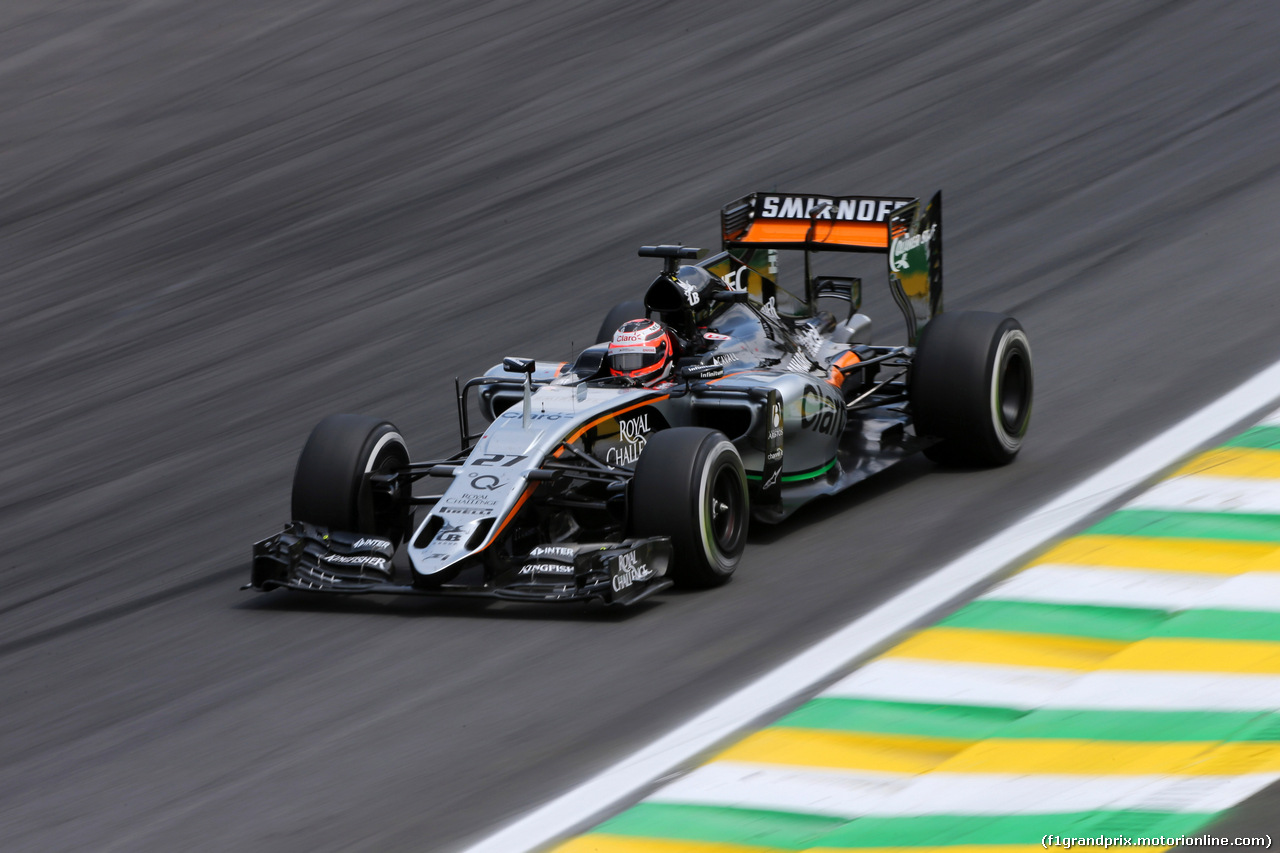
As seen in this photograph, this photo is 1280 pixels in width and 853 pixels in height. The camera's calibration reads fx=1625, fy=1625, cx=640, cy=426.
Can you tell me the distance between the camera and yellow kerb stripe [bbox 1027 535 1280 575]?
7574mm

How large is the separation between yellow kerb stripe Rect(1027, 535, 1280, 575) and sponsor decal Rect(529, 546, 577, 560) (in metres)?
2.27

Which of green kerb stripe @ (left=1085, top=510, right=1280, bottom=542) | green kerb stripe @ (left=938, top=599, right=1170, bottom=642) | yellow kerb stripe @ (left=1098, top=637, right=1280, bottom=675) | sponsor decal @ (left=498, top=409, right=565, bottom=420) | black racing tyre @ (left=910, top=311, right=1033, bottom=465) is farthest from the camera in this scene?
black racing tyre @ (left=910, top=311, right=1033, bottom=465)

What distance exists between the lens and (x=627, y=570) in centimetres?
763

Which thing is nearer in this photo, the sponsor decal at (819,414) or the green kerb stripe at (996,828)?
the green kerb stripe at (996,828)

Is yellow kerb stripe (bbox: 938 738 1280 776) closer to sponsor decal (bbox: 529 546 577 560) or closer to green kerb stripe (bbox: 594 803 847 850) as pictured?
green kerb stripe (bbox: 594 803 847 850)

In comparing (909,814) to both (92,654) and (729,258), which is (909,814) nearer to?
(92,654)

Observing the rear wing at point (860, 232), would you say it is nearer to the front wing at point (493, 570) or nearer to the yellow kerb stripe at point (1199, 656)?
the front wing at point (493, 570)

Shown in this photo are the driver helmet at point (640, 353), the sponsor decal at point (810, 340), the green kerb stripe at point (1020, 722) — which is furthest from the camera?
the sponsor decal at point (810, 340)

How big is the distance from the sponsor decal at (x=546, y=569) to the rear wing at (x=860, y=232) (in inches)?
131

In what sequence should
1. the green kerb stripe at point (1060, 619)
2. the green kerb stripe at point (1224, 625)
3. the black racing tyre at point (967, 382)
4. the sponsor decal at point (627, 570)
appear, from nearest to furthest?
the green kerb stripe at point (1224, 625) → the green kerb stripe at point (1060, 619) → the sponsor decal at point (627, 570) → the black racing tyre at point (967, 382)

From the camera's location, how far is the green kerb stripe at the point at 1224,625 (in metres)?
6.65

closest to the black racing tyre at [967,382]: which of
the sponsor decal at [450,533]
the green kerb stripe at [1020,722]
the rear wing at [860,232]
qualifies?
the rear wing at [860,232]

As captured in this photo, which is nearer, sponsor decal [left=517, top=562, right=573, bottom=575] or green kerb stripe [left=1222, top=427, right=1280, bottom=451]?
sponsor decal [left=517, top=562, right=573, bottom=575]

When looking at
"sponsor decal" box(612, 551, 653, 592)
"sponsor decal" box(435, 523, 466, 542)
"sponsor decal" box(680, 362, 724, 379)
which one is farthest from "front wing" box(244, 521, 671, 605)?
"sponsor decal" box(680, 362, 724, 379)
